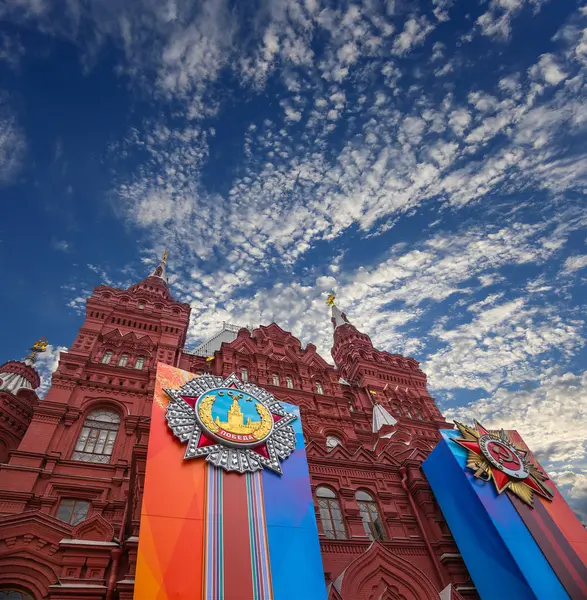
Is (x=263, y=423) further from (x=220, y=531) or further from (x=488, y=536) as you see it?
(x=488, y=536)

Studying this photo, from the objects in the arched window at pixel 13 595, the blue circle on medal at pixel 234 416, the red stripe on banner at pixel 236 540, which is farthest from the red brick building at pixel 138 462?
the blue circle on medal at pixel 234 416

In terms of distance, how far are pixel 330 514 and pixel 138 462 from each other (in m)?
8.31

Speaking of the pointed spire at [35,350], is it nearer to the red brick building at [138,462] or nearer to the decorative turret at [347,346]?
the red brick building at [138,462]

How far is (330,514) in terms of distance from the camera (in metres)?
18.0

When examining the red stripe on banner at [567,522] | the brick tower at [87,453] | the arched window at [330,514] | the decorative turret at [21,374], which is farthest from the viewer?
the decorative turret at [21,374]

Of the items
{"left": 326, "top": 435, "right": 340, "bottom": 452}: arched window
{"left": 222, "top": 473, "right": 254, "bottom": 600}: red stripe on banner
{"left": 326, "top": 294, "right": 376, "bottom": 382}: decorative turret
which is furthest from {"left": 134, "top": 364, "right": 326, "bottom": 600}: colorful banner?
{"left": 326, "top": 294, "right": 376, "bottom": 382}: decorative turret

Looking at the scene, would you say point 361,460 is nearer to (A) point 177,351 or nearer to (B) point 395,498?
(B) point 395,498

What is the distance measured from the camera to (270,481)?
15953 mm

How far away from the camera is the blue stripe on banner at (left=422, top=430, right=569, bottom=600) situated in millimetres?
15766

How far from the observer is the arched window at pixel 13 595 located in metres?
12.2

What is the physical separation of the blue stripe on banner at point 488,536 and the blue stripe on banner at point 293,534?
7196 millimetres

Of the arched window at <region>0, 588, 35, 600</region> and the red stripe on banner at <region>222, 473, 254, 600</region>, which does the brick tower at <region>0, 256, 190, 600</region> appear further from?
the red stripe on banner at <region>222, 473, 254, 600</region>

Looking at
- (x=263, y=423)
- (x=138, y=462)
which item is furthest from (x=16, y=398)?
(x=263, y=423)

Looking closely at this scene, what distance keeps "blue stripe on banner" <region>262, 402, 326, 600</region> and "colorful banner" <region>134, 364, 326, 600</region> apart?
32mm
